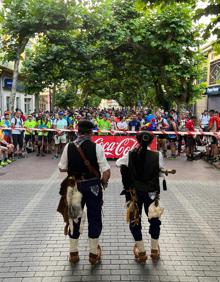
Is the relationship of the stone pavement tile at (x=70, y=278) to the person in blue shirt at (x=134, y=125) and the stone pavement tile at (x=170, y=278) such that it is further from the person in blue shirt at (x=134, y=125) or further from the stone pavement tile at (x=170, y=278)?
the person in blue shirt at (x=134, y=125)

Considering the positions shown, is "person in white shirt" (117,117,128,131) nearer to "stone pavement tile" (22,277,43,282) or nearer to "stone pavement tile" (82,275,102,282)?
"stone pavement tile" (82,275,102,282)

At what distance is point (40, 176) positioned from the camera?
10648 mm

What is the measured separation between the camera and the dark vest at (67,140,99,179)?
178 inches

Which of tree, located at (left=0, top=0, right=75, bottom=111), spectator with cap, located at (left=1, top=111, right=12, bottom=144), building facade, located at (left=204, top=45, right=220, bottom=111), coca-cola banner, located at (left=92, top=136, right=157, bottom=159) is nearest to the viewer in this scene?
coca-cola banner, located at (left=92, top=136, right=157, bottom=159)

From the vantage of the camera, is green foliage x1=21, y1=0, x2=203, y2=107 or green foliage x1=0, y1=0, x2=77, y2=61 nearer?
green foliage x1=0, y1=0, x2=77, y2=61

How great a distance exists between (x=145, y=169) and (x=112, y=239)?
159 cm

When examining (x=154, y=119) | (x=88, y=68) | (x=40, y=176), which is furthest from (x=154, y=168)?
(x=88, y=68)

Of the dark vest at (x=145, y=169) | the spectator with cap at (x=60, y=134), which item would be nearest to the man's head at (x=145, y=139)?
the dark vest at (x=145, y=169)

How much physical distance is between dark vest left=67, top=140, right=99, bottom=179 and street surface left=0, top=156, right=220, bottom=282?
1.20 m

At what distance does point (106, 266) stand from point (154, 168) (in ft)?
4.66

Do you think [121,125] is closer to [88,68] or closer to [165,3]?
[88,68]

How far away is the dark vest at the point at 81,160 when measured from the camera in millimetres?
4523

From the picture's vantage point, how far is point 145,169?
455 centimetres

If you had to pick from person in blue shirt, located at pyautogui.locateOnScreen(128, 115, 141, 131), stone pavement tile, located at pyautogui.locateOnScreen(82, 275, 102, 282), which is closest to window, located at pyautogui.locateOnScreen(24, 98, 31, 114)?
person in blue shirt, located at pyautogui.locateOnScreen(128, 115, 141, 131)
